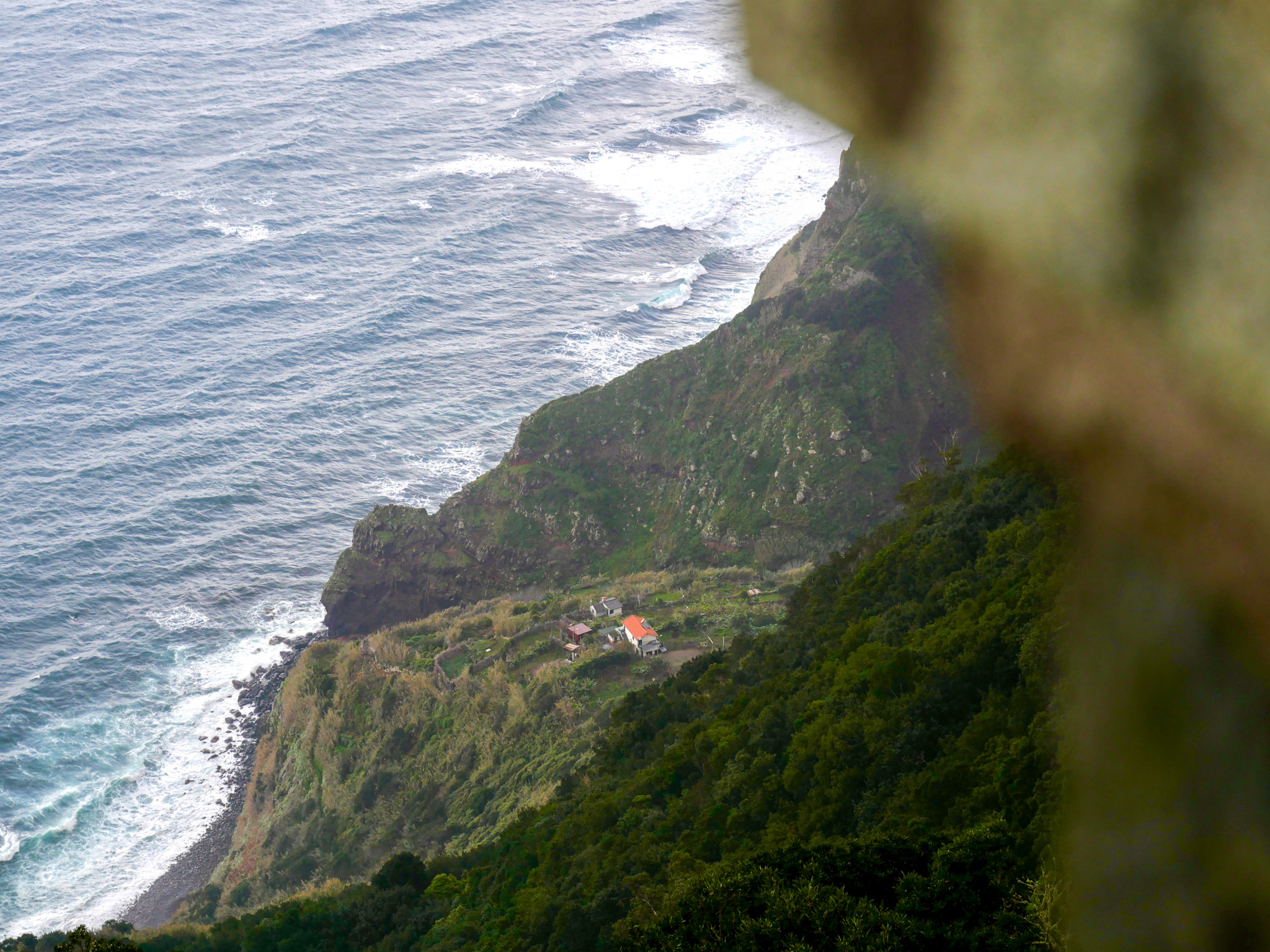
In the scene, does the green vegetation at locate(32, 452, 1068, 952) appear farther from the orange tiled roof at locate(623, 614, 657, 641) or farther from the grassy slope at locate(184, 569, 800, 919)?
the orange tiled roof at locate(623, 614, 657, 641)

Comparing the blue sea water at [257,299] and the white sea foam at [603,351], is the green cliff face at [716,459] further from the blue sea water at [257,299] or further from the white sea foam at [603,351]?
the white sea foam at [603,351]

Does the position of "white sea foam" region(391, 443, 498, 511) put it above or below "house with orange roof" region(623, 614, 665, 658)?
below

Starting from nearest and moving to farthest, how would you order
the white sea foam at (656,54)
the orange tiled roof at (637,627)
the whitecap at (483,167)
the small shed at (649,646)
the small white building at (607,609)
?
the small shed at (649,646) < the orange tiled roof at (637,627) < the small white building at (607,609) < the whitecap at (483,167) < the white sea foam at (656,54)

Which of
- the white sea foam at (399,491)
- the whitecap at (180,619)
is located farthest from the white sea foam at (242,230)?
the whitecap at (180,619)

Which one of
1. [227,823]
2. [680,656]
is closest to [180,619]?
[227,823]

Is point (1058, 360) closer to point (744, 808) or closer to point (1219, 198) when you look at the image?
point (1219, 198)

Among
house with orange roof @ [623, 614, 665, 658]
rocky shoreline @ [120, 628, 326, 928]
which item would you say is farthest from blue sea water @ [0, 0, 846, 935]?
house with orange roof @ [623, 614, 665, 658]
